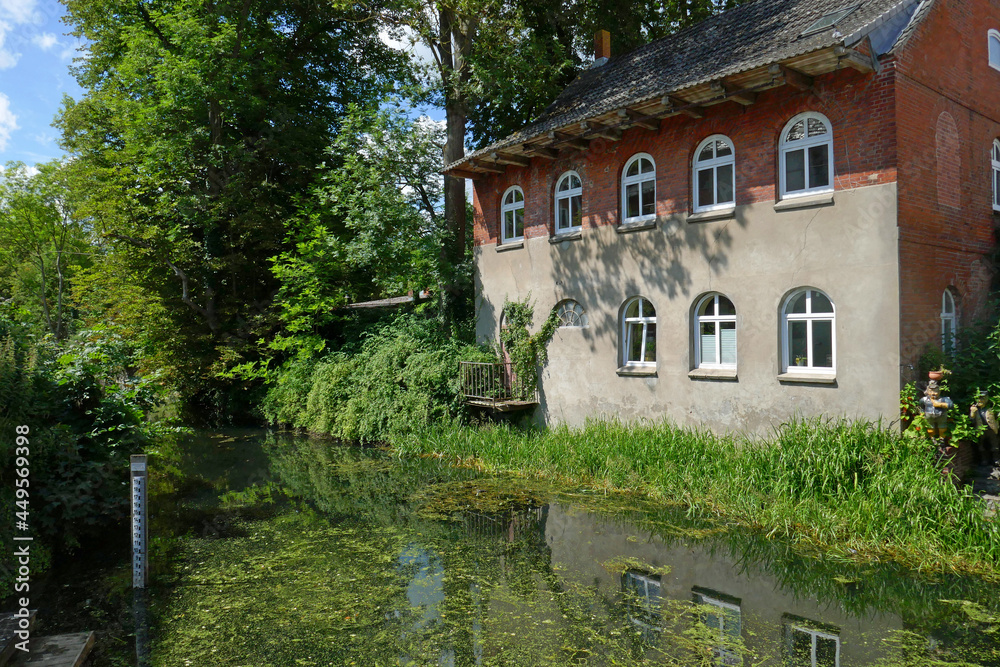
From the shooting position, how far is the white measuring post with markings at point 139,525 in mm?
6562

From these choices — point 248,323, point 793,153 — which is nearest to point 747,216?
point 793,153

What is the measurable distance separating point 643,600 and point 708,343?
629 cm

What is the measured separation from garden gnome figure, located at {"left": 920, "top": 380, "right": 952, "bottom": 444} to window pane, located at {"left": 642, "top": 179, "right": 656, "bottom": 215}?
5.57m

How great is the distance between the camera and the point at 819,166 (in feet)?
32.9

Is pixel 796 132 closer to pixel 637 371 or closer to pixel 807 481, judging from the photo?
pixel 637 371

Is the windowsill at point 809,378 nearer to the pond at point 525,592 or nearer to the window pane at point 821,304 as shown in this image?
the window pane at point 821,304

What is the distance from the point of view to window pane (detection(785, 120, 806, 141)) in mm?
10219

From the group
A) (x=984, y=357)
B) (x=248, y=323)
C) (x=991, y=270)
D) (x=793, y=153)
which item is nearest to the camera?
(x=984, y=357)

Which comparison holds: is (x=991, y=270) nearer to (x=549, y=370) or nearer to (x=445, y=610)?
(x=549, y=370)

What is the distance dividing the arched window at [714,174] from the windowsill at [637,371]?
3.02 m

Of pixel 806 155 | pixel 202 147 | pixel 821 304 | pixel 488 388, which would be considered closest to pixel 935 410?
pixel 821 304

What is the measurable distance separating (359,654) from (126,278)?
18303 millimetres

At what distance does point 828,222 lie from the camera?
973 centimetres

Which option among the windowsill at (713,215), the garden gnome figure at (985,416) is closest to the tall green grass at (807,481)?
the garden gnome figure at (985,416)
